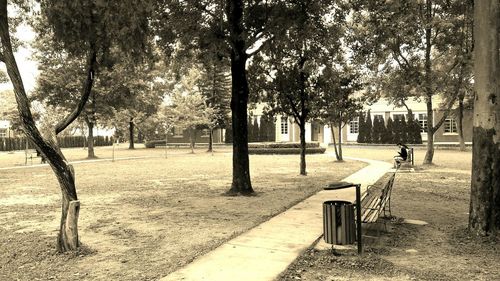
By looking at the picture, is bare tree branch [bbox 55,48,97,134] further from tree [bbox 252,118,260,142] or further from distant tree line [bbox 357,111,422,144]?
tree [bbox 252,118,260,142]

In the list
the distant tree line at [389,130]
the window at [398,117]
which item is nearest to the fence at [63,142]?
the distant tree line at [389,130]

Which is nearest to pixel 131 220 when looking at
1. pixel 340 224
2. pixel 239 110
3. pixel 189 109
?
pixel 239 110

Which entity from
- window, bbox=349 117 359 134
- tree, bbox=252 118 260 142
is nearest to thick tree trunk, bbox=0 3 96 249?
tree, bbox=252 118 260 142

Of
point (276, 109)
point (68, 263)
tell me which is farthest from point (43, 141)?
point (276, 109)

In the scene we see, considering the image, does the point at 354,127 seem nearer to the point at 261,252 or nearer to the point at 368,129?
the point at 368,129

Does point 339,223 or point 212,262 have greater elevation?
point 339,223

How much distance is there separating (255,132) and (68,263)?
48593 mm

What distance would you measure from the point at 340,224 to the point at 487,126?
10.6ft

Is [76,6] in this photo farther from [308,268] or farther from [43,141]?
[308,268]

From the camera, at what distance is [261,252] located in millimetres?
6395

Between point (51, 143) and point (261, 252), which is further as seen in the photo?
point (51, 143)

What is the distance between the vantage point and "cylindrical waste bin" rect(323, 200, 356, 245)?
20.6ft

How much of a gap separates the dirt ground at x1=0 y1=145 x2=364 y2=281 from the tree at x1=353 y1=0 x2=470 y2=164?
6872mm

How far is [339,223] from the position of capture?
6.28m
